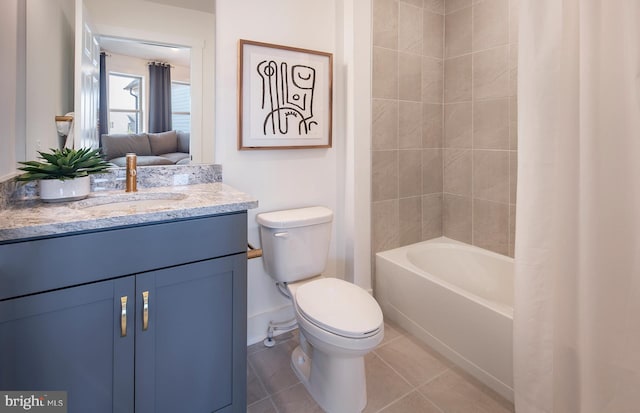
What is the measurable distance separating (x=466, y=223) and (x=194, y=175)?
195 centimetres

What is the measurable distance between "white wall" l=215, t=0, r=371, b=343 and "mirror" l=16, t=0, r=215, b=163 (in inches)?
2.8

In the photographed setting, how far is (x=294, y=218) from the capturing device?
1838 millimetres

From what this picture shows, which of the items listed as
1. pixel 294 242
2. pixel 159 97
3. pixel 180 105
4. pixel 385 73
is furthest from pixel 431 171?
pixel 159 97

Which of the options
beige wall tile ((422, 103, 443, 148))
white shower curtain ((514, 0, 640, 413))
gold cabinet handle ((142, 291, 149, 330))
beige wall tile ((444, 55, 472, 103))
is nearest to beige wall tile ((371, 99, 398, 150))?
beige wall tile ((422, 103, 443, 148))

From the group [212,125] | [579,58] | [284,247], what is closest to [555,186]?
[579,58]

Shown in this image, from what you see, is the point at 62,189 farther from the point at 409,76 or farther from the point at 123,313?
the point at 409,76

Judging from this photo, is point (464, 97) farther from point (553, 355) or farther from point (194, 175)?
point (194, 175)

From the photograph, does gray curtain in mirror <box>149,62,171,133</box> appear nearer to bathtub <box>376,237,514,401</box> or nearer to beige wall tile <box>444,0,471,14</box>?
bathtub <box>376,237,514,401</box>

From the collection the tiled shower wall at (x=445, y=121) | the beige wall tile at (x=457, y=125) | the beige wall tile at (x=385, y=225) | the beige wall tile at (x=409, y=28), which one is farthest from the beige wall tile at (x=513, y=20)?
the beige wall tile at (x=385, y=225)

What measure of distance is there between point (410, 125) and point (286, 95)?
0.97m

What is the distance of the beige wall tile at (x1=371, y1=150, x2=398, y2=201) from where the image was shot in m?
2.29

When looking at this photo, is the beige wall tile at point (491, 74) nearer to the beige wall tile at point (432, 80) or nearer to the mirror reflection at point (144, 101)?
the beige wall tile at point (432, 80)

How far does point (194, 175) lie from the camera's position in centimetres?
179

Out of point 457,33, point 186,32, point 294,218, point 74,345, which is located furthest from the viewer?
point 457,33
